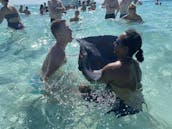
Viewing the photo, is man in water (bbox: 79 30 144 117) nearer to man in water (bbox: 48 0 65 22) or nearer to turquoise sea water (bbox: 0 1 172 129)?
turquoise sea water (bbox: 0 1 172 129)

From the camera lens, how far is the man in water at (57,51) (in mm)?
5770

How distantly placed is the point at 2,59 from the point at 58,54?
447 cm

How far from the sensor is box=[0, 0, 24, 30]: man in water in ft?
39.5

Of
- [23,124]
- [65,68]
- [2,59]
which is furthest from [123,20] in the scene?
[23,124]

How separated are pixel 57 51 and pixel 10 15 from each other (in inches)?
267

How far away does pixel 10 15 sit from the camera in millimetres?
12258

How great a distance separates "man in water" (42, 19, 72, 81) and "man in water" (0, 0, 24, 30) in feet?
20.8

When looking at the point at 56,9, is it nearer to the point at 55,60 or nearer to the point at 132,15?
the point at 132,15

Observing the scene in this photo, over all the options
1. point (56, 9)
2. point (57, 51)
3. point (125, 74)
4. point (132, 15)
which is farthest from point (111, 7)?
point (125, 74)

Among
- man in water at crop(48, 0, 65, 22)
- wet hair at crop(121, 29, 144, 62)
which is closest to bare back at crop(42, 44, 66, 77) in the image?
wet hair at crop(121, 29, 144, 62)

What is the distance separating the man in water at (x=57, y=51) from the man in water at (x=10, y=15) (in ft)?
20.8

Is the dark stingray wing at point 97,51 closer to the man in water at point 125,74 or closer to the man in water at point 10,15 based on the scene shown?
the man in water at point 125,74

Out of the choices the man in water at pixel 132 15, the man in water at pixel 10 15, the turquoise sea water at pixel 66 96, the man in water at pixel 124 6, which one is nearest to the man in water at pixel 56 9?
the man in water at pixel 10 15

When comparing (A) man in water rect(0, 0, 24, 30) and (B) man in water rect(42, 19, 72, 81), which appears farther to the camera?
(A) man in water rect(0, 0, 24, 30)
